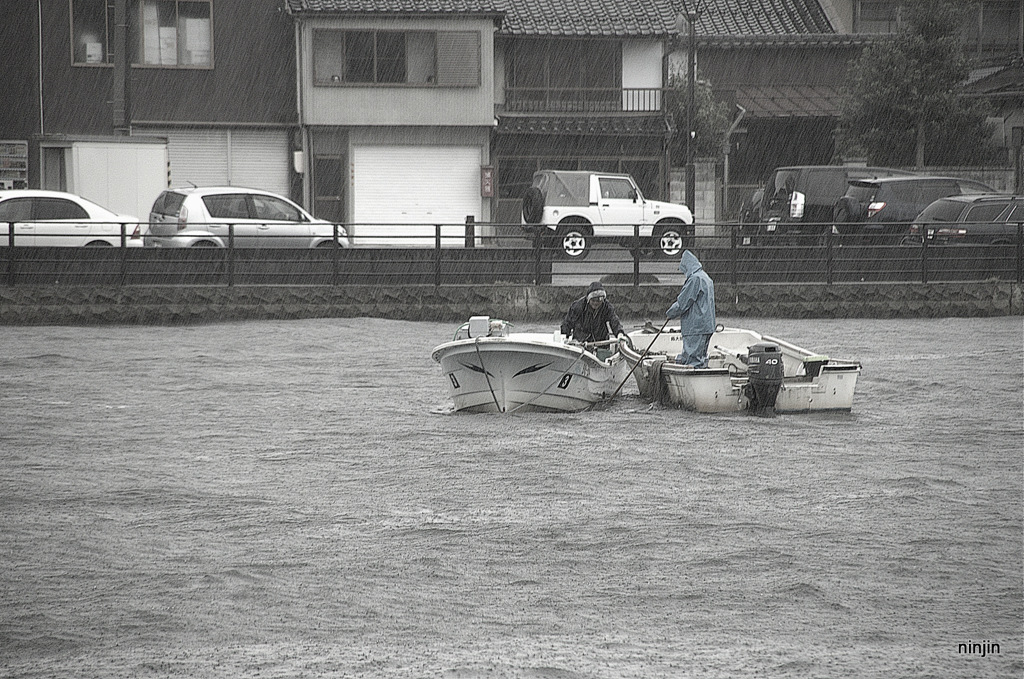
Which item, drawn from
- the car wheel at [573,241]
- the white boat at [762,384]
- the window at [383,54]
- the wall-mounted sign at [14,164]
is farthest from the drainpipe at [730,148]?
the white boat at [762,384]

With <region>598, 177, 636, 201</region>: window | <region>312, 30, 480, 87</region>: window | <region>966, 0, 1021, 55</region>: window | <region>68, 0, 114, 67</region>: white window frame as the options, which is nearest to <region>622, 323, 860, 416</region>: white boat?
<region>598, 177, 636, 201</region>: window

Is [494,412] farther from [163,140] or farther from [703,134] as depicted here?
[703,134]

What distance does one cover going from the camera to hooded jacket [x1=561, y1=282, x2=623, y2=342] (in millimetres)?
17312

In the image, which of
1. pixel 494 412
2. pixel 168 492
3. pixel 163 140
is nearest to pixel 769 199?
pixel 163 140

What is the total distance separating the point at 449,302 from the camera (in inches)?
1024

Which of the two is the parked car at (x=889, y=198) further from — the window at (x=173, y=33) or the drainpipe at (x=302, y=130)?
the window at (x=173, y=33)

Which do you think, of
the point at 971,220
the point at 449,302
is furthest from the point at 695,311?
the point at 971,220

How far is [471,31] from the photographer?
3847 cm

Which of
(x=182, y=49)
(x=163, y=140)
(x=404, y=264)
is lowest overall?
(x=404, y=264)

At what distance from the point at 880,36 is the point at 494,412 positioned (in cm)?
3296

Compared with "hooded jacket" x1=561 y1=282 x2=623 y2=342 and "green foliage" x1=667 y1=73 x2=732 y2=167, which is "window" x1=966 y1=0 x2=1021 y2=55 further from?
"hooded jacket" x1=561 y1=282 x2=623 y2=342

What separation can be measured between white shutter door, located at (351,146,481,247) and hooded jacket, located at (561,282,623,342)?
20971mm

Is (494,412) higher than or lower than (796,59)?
lower

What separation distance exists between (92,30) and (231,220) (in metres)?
12.8
